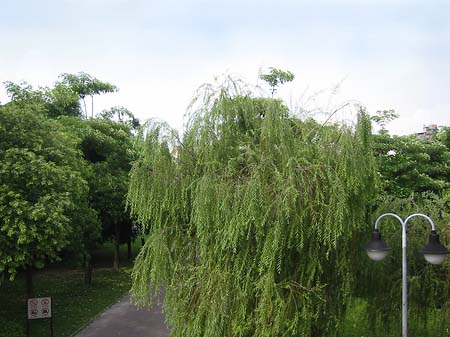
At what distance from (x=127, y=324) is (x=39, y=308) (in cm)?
360

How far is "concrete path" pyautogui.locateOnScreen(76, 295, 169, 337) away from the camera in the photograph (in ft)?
48.0

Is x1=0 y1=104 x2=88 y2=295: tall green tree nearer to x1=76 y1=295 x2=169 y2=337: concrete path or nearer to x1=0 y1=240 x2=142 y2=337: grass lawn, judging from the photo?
x1=0 y1=240 x2=142 y2=337: grass lawn

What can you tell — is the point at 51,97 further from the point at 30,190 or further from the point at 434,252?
the point at 434,252

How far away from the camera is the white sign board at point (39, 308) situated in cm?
1298

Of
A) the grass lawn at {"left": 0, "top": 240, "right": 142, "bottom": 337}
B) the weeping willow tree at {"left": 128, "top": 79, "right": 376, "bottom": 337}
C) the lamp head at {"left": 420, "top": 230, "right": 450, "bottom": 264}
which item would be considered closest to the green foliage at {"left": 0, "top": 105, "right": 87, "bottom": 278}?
the grass lawn at {"left": 0, "top": 240, "right": 142, "bottom": 337}

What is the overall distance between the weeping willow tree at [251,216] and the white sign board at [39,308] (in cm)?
478

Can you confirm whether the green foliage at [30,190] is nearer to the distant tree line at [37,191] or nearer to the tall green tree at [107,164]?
the distant tree line at [37,191]

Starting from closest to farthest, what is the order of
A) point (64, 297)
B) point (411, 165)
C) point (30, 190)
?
1. point (30, 190)
2. point (411, 165)
3. point (64, 297)

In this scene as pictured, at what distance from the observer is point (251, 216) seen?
7.89 meters

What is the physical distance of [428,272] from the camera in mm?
10133

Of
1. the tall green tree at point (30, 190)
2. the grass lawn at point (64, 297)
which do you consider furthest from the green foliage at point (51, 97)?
the grass lawn at point (64, 297)

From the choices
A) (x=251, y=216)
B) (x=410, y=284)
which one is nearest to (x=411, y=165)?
(x=410, y=284)

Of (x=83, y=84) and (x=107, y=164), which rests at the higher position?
(x=83, y=84)

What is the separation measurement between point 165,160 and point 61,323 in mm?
9136
